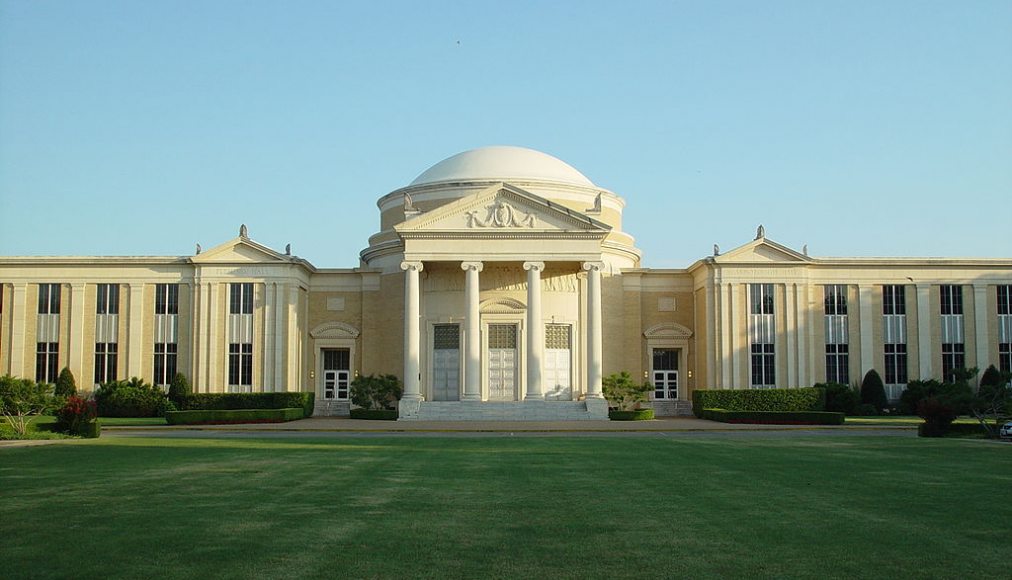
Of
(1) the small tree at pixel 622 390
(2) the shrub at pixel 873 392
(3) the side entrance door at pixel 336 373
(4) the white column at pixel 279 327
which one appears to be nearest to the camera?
(1) the small tree at pixel 622 390

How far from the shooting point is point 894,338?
64625 millimetres

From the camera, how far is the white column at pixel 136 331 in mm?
64062

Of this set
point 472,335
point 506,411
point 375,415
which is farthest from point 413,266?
point 506,411

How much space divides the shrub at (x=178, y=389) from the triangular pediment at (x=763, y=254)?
111 feet

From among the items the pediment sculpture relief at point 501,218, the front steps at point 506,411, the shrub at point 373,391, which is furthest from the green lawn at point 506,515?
the pediment sculpture relief at point 501,218

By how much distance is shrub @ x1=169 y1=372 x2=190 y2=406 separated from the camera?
6166 centimetres

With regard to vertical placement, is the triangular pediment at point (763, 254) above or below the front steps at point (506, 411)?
above

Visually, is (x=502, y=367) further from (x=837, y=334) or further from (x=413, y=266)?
(x=837, y=334)

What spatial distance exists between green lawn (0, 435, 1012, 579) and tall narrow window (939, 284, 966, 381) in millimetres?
39127

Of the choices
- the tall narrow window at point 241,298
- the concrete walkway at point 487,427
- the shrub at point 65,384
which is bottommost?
the concrete walkway at point 487,427

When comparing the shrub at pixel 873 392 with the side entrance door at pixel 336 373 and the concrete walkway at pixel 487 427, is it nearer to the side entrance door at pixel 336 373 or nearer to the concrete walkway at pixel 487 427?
the concrete walkway at pixel 487 427

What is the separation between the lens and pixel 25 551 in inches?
508

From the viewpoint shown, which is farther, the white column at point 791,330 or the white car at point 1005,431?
the white column at point 791,330

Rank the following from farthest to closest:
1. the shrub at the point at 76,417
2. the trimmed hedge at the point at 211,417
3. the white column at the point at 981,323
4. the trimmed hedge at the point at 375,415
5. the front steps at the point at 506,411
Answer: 1. the white column at the point at 981,323
2. the trimmed hedge at the point at 375,415
3. the front steps at the point at 506,411
4. the trimmed hedge at the point at 211,417
5. the shrub at the point at 76,417
